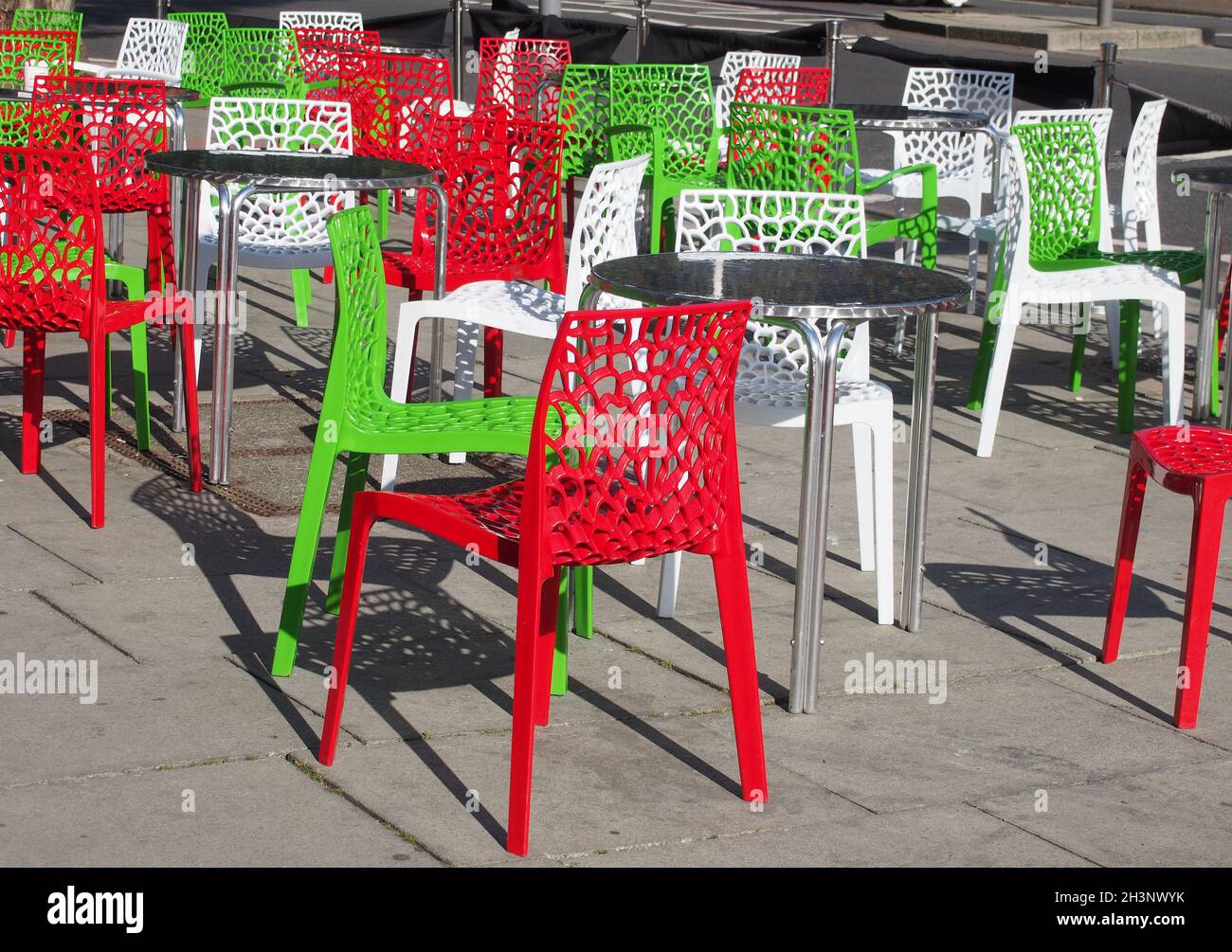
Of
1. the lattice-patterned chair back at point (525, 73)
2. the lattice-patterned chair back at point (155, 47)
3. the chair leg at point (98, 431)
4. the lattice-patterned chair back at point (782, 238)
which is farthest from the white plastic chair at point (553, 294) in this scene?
the lattice-patterned chair back at point (155, 47)

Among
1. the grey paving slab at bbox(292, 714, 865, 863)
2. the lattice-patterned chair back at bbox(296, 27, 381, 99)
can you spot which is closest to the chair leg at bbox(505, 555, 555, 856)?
the grey paving slab at bbox(292, 714, 865, 863)

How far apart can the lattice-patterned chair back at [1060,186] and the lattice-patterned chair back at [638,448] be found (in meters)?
3.72

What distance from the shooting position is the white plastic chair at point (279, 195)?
284 inches

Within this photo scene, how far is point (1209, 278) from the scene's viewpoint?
23.8 feet

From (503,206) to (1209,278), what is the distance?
275 cm

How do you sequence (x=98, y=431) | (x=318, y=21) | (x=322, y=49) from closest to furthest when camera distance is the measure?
1. (x=98, y=431)
2. (x=322, y=49)
3. (x=318, y=21)

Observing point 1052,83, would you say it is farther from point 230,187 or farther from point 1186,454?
point 1186,454

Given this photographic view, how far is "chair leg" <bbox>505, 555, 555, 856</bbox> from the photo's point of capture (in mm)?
3635

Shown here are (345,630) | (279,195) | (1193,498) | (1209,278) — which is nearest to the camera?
(345,630)

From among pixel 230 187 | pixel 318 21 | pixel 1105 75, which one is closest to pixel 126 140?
pixel 230 187

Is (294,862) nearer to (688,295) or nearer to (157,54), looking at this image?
(688,295)

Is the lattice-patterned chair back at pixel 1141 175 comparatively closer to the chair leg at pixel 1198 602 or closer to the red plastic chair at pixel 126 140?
the chair leg at pixel 1198 602

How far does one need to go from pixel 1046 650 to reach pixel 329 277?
5.74m

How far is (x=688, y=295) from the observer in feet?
14.3
